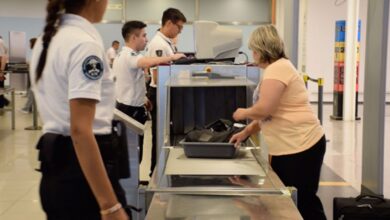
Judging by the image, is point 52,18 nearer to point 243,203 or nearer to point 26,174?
point 243,203

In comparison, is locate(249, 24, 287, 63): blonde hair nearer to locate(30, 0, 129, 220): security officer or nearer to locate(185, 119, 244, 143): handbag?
Answer: locate(185, 119, 244, 143): handbag

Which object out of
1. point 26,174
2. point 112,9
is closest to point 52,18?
point 26,174

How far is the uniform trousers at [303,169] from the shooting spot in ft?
9.45

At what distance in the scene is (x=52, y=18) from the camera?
1498 millimetres

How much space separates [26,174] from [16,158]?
911 millimetres

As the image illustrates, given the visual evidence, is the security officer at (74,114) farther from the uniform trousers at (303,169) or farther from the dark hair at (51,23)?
the uniform trousers at (303,169)

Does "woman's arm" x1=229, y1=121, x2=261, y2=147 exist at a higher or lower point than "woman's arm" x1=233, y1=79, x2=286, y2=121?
lower

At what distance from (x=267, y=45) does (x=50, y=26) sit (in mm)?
1539

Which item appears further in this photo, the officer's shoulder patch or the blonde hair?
the blonde hair

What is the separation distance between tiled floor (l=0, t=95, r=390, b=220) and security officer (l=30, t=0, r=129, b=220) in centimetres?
270

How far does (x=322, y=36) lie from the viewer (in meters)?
12.4

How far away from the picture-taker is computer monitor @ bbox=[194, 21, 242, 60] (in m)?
3.77

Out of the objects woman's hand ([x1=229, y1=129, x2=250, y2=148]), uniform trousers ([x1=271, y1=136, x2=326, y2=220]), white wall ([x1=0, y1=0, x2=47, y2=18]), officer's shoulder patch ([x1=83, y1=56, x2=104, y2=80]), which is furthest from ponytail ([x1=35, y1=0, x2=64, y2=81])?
white wall ([x1=0, y1=0, x2=47, y2=18])

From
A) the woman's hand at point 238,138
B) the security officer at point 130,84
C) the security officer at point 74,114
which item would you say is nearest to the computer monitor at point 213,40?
the security officer at point 130,84
